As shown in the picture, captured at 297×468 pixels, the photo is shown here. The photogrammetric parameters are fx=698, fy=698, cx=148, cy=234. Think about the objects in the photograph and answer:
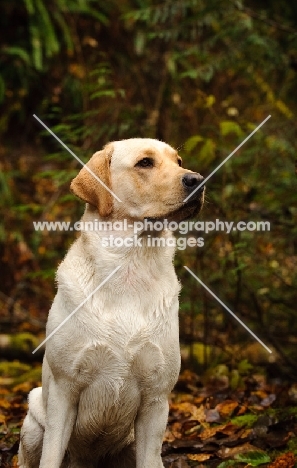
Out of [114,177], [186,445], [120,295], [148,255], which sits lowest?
[186,445]

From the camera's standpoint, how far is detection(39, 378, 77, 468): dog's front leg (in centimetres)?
322

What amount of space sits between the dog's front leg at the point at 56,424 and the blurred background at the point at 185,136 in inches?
76.4

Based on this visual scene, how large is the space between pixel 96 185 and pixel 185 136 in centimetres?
520

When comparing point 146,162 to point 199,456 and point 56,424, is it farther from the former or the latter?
point 199,456

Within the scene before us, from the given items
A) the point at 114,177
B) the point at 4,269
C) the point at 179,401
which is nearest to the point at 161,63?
the point at 4,269

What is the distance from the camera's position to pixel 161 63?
931 centimetres

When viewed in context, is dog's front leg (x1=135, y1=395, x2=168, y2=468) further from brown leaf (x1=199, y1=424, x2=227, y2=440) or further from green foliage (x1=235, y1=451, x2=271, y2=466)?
brown leaf (x1=199, y1=424, x2=227, y2=440)

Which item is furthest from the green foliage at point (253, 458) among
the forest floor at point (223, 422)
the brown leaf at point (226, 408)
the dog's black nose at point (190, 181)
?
the dog's black nose at point (190, 181)

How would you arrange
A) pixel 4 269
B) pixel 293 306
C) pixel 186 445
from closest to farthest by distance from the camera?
pixel 186 445 → pixel 293 306 → pixel 4 269

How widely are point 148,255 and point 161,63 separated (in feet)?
20.6

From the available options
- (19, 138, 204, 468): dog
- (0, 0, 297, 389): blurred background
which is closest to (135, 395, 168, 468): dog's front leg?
(19, 138, 204, 468): dog

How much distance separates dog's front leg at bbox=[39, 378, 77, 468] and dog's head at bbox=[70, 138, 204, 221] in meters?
0.88

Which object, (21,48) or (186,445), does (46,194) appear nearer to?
(21,48)

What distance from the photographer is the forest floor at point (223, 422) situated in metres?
3.95
